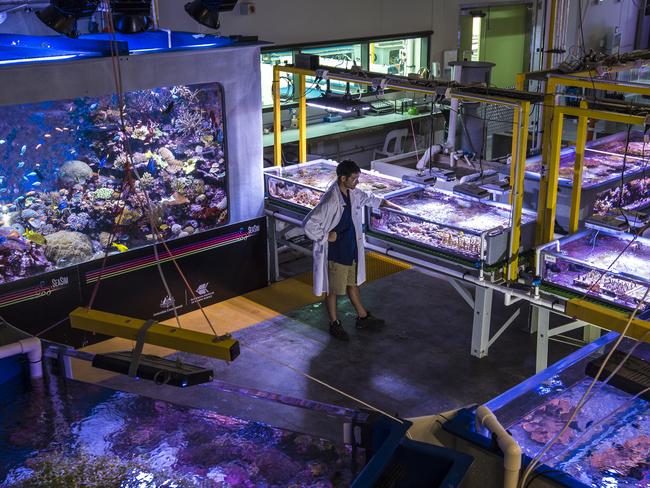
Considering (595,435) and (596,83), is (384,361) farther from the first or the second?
(595,435)

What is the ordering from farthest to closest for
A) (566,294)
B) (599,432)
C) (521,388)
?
1. (566,294)
2. (521,388)
3. (599,432)

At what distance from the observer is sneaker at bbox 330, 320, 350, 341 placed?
6.95 meters

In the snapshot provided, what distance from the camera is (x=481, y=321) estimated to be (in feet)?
21.2

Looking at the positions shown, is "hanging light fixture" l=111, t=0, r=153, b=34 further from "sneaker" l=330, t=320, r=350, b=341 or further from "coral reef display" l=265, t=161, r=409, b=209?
"sneaker" l=330, t=320, r=350, b=341

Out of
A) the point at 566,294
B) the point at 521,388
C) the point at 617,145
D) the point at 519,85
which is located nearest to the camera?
the point at 521,388

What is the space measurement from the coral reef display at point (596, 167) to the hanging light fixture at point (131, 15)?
12.1 ft

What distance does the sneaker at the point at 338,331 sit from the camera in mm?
6953

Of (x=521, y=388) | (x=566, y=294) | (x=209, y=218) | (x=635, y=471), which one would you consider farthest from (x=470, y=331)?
(x=635, y=471)

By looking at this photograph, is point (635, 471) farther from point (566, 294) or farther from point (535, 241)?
point (535, 241)

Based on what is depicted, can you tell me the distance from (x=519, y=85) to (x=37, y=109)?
3.98 metres

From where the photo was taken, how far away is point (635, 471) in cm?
318

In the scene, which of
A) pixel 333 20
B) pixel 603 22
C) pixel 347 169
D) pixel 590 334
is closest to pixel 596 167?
pixel 590 334

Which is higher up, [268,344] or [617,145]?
[617,145]

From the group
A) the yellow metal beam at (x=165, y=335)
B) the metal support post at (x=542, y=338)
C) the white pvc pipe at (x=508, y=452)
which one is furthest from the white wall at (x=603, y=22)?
the white pvc pipe at (x=508, y=452)
